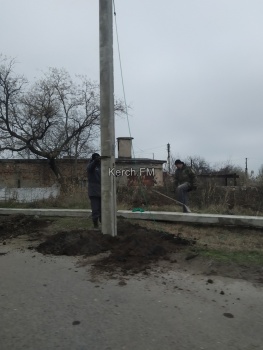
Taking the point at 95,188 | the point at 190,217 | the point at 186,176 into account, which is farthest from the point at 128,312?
the point at 186,176

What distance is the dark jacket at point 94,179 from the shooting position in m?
9.02

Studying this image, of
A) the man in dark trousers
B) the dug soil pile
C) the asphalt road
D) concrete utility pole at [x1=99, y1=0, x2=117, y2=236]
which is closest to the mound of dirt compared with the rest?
the dug soil pile

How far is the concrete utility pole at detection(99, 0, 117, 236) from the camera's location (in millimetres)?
7238

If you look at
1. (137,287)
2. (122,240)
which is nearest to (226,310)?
(137,287)

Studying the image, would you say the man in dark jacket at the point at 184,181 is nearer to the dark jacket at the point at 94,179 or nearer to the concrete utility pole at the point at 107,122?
the dark jacket at the point at 94,179

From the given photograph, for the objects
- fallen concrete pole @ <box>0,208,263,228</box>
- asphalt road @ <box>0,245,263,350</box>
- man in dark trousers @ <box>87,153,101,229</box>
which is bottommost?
asphalt road @ <box>0,245,263,350</box>

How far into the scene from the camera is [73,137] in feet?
95.9

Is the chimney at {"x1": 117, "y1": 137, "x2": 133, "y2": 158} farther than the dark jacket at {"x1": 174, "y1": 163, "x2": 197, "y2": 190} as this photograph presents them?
Yes

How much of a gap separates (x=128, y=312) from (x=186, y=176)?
690 cm

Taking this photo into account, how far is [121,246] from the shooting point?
6598 millimetres

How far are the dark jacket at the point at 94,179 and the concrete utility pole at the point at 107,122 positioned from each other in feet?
5.31

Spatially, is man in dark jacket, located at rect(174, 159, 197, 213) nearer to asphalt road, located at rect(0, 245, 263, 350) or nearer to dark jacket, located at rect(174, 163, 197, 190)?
dark jacket, located at rect(174, 163, 197, 190)

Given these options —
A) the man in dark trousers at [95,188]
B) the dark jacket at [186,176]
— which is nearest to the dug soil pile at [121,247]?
the man in dark trousers at [95,188]

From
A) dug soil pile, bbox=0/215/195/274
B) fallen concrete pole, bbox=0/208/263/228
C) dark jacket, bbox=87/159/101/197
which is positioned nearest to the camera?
dug soil pile, bbox=0/215/195/274
